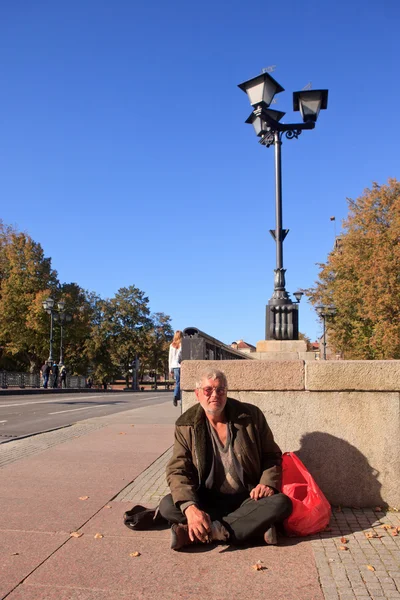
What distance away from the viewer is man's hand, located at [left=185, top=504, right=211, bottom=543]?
3570mm

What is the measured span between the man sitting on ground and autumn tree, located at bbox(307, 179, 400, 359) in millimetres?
26208

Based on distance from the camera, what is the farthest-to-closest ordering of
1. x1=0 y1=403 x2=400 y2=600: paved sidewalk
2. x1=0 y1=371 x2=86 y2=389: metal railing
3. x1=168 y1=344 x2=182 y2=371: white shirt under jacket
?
1. x1=0 y1=371 x2=86 y2=389: metal railing
2. x1=168 y1=344 x2=182 y2=371: white shirt under jacket
3. x1=0 y1=403 x2=400 y2=600: paved sidewalk

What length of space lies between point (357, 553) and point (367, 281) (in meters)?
27.9

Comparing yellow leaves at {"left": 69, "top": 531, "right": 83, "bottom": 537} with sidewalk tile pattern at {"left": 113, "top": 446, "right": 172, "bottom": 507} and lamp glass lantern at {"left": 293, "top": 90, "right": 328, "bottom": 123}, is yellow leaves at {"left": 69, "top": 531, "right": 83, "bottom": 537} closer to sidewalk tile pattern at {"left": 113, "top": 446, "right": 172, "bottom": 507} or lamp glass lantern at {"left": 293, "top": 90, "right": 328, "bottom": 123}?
sidewalk tile pattern at {"left": 113, "top": 446, "right": 172, "bottom": 507}

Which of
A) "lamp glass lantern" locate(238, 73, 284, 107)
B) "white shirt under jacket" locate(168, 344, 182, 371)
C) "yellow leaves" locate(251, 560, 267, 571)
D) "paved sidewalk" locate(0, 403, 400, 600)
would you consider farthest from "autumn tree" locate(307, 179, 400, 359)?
"yellow leaves" locate(251, 560, 267, 571)

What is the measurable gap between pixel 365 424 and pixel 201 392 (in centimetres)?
168

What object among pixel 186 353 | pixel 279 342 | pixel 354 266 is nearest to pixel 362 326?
pixel 354 266

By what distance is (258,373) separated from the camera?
5.05 metres

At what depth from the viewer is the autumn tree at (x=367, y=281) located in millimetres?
29078

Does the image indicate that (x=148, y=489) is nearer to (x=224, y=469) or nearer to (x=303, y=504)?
(x=224, y=469)

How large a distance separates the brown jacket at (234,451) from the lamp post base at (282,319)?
214 inches

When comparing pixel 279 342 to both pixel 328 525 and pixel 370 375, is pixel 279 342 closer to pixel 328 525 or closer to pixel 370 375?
pixel 370 375

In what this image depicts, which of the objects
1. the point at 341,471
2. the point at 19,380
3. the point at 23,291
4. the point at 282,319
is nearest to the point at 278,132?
the point at 282,319

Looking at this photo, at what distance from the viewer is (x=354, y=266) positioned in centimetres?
3194
